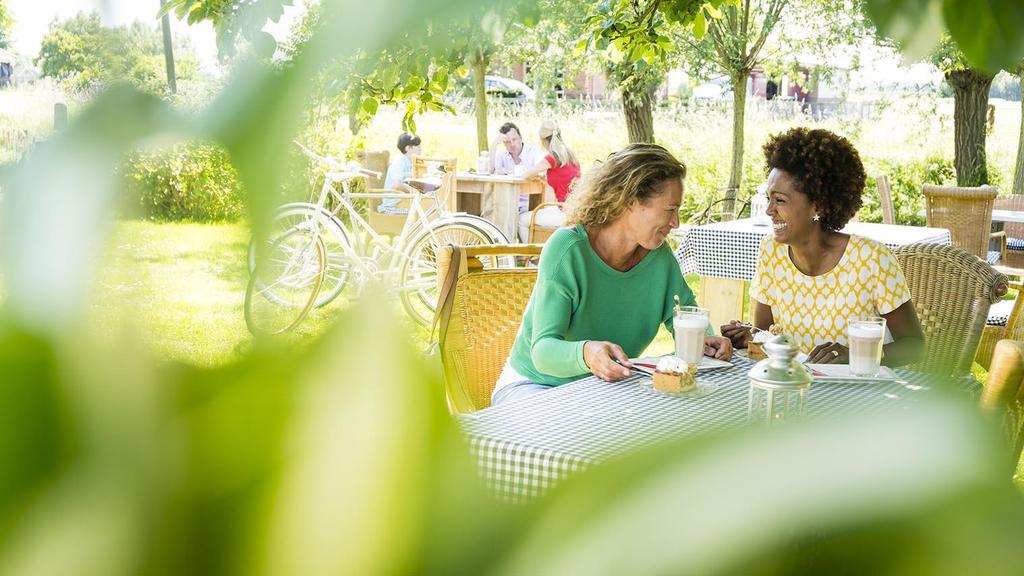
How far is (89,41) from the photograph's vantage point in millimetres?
265

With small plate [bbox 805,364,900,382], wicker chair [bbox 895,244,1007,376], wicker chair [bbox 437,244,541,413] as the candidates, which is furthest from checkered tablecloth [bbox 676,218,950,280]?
small plate [bbox 805,364,900,382]

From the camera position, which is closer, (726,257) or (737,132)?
(726,257)

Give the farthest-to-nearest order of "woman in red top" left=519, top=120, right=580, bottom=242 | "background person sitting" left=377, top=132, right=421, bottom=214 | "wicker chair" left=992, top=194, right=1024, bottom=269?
1. "woman in red top" left=519, top=120, right=580, bottom=242
2. "background person sitting" left=377, top=132, right=421, bottom=214
3. "wicker chair" left=992, top=194, right=1024, bottom=269

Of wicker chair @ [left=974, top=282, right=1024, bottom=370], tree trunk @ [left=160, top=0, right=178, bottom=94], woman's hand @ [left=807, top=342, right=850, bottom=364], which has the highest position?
tree trunk @ [left=160, top=0, right=178, bottom=94]

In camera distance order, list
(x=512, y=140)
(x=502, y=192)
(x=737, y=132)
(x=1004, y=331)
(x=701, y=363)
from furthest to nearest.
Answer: (x=737, y=132) < (x=512, y=140) < (x=502, y=192) < (x=1004, y=331) < (x=701, y=363)

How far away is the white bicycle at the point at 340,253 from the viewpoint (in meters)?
0.28

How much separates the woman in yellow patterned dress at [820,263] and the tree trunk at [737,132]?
8.50 m

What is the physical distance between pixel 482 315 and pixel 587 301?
71cm

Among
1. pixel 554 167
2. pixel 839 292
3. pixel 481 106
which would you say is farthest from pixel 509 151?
pixel 839 292

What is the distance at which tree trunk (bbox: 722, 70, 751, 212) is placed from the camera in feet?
41.8

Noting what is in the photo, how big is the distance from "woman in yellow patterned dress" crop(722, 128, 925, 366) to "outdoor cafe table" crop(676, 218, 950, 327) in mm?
2539

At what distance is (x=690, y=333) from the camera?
10.1ft

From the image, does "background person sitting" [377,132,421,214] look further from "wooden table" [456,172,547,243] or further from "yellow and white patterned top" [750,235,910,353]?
"yellow and white patterned top" [750,235,910,353]

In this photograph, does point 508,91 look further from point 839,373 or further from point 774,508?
point 774,508
